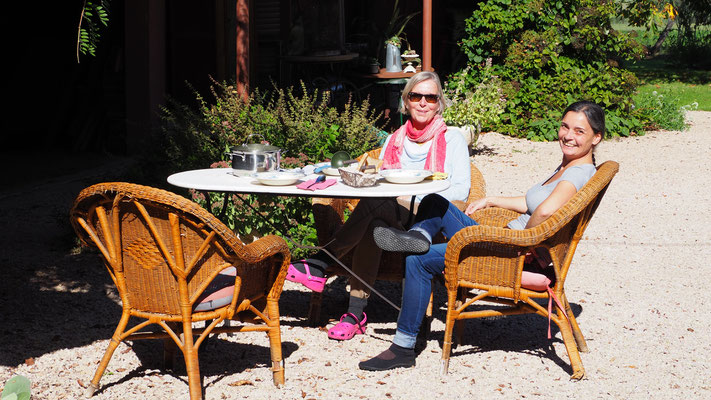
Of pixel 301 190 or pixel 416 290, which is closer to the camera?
pixel 301 190

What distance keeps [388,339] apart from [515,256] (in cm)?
91

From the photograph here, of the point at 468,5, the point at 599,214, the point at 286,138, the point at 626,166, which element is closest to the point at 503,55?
the point at 468,5

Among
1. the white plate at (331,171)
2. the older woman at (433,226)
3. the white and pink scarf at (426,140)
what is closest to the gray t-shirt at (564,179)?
the older woman at (433,226)

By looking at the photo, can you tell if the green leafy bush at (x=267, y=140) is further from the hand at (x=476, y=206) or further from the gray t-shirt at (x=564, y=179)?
the gray t-shirt at (x=564, y=179)

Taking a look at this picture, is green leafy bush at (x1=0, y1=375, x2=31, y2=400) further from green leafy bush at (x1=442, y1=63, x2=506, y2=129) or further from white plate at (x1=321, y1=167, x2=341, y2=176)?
green leafy bush at (x1=442, y1=63, x2=506, y2=129)

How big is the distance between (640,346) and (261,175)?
6.82ft

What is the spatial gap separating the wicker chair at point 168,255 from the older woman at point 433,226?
2.06 feet

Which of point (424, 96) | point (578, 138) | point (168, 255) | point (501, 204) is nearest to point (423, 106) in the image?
point (424, 96)

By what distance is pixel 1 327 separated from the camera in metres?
4.12

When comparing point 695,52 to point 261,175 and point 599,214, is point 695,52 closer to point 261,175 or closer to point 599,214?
point 599,214

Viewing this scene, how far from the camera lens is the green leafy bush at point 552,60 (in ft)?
36.9

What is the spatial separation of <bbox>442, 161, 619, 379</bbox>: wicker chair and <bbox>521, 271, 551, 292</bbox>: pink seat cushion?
18 millimetres

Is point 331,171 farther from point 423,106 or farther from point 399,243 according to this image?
point 423,106

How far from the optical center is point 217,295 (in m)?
3.25
